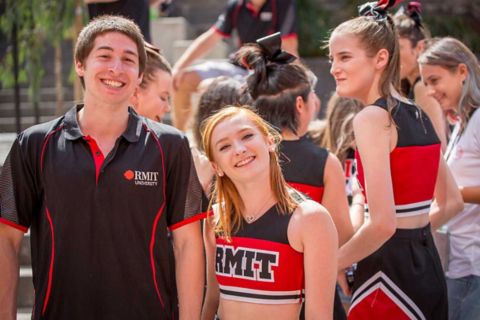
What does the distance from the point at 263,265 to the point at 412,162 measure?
81 centimetres

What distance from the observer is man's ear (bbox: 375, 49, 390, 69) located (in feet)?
10.9

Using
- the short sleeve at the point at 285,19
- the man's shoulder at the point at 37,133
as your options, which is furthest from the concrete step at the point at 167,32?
the man's shoulder at the point at 37,133

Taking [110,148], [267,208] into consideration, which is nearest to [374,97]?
[267,208]

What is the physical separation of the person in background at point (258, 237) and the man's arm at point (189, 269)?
0.26 feet

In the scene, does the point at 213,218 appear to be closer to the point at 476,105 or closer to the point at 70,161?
the point at 70,161

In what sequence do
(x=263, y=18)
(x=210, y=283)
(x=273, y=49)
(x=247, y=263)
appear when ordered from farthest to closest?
(x=263, y=18)
(x=273, y=49)
(x=210, y=283)
(x=247, y=263)

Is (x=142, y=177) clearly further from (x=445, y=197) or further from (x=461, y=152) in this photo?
(x=461, y=152)

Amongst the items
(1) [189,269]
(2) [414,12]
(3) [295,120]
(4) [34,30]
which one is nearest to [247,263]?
(1) [189,269]

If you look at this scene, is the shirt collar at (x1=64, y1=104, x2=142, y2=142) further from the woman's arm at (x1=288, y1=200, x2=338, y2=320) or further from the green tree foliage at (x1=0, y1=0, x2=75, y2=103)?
the green tree foliage at (x1=0, y1=0, x2=75, y2=103)

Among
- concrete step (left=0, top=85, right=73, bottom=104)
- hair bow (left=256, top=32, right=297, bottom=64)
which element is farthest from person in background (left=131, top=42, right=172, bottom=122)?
concrete step (left=0, top=85, right=73, bottom=104)

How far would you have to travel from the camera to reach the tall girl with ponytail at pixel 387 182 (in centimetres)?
313

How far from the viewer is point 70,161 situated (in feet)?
9.43

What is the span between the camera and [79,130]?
9.65 feet

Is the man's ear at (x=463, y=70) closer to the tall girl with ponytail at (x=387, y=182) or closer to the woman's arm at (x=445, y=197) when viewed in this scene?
the woman's arm at (x=445, y=197)
